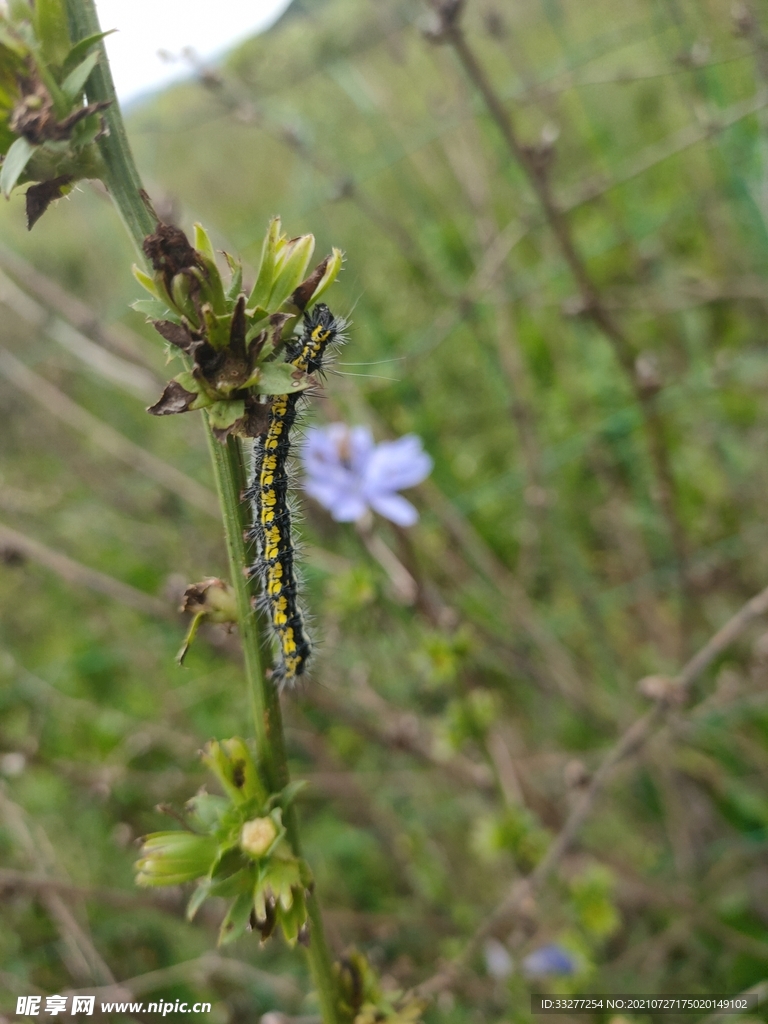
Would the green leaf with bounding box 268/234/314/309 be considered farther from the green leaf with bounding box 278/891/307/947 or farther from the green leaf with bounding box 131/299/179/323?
the green leaf with bounding box 278/891/307/947

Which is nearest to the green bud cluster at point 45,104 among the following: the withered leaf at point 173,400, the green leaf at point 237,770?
the withered leaf at point 173,400

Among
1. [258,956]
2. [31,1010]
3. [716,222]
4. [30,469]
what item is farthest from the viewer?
[30,469]

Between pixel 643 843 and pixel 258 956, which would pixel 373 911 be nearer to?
pixel 258 956

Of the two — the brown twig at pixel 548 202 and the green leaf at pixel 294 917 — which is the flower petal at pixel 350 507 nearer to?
the brown twig at pixel 548 202

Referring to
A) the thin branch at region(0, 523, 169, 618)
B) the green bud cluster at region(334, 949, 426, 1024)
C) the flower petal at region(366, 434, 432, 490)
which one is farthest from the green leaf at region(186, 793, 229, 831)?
the thin branch at region(0, 523, 169, 618)

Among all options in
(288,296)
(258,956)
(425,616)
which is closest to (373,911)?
(258,956)

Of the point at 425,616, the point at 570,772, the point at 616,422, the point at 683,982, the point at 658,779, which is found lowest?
the point at 683,982

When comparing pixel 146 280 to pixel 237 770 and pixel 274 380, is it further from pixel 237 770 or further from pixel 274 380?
pixel 237 770
